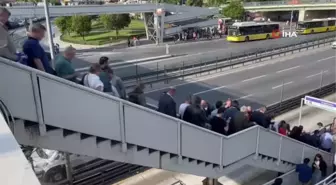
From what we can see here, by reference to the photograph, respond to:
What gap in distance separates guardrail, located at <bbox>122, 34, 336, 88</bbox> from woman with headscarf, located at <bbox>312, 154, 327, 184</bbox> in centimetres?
1076

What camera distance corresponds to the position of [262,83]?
2416 centimetres

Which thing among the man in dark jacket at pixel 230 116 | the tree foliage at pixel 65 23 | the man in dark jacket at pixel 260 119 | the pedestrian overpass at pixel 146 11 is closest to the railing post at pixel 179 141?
the man in dark jacket at pixel 230 116

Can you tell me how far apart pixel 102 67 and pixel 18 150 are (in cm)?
388

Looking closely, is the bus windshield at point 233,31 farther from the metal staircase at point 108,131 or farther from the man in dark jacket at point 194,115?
the man in dark jacket at point 194,115

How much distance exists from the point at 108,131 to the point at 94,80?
3.15 feet

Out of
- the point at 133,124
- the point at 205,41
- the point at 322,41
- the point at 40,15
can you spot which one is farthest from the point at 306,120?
the point at 205,41

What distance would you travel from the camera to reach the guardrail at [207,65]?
899 inches

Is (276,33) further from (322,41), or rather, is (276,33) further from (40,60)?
(40,60)

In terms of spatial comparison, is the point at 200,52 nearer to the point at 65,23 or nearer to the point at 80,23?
the point at 80,23

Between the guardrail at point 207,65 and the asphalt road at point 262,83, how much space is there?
1.11 metres

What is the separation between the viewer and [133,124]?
6.16 meters

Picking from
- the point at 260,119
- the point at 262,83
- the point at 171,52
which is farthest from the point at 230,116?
the point at 171,52

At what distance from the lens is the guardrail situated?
22.8 meters

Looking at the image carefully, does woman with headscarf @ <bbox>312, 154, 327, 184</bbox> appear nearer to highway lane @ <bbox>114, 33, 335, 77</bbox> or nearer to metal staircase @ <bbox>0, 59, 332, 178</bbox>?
metal staircase @ <bbox>0, 59, 332, 178</bbox>
